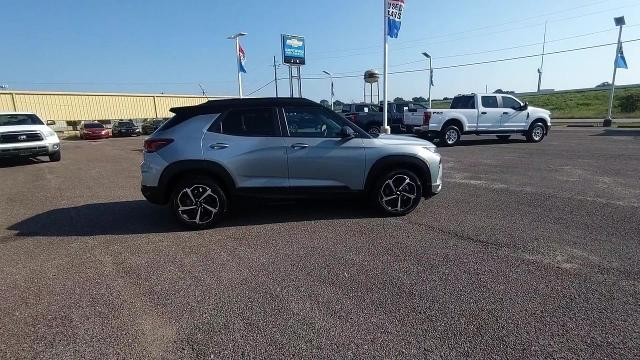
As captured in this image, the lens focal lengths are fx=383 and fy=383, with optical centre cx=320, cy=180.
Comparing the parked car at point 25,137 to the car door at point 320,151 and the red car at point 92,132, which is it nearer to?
the car door at point 320,151

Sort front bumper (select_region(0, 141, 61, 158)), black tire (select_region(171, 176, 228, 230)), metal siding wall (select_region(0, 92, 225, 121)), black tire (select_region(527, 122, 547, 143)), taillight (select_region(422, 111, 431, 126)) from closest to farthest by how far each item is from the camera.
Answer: black tire (select_region(171, 176, 228, 230))
front bumper (select_region(0, 141, 61, 158))
taillight (select_region(422, 111, 431, 126))
black tire (select_region(527, 122, 547, 143))
metal siding wall (select_region(0, 92, 225, 121))

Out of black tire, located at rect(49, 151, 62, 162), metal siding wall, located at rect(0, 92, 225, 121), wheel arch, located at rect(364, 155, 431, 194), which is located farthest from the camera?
metal siding wall, located at rect(0, 92, 225, 121)

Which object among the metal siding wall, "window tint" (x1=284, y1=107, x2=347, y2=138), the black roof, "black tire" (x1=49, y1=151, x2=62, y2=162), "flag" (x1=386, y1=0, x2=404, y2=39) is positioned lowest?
"black tire" (x1=49, y1=151, x2=62, y2=162)

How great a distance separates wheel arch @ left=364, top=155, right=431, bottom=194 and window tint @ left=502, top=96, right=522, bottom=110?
11511 millimetres

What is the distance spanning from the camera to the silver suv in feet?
16.8

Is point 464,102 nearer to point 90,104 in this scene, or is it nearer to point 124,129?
point 124,129

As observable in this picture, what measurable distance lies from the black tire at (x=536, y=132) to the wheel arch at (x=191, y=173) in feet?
47.3

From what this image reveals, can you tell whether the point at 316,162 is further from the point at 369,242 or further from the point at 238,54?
the point at 238,54

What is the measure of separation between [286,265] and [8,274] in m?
A: 2.84

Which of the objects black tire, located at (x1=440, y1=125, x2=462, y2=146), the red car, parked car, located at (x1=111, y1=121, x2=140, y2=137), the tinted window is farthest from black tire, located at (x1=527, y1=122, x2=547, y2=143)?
parked car, located at (x1=111, y1=121, x2=140, y2=137)

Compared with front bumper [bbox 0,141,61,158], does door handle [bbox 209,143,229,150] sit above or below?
above

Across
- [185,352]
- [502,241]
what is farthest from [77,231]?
[502,241]

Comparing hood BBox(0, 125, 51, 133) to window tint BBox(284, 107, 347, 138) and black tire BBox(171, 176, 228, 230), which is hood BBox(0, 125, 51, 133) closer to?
black tire BBox(171, 176, 228, 230)

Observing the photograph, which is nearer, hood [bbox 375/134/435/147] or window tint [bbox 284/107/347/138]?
window tint [bbox 284/107/347/138]
